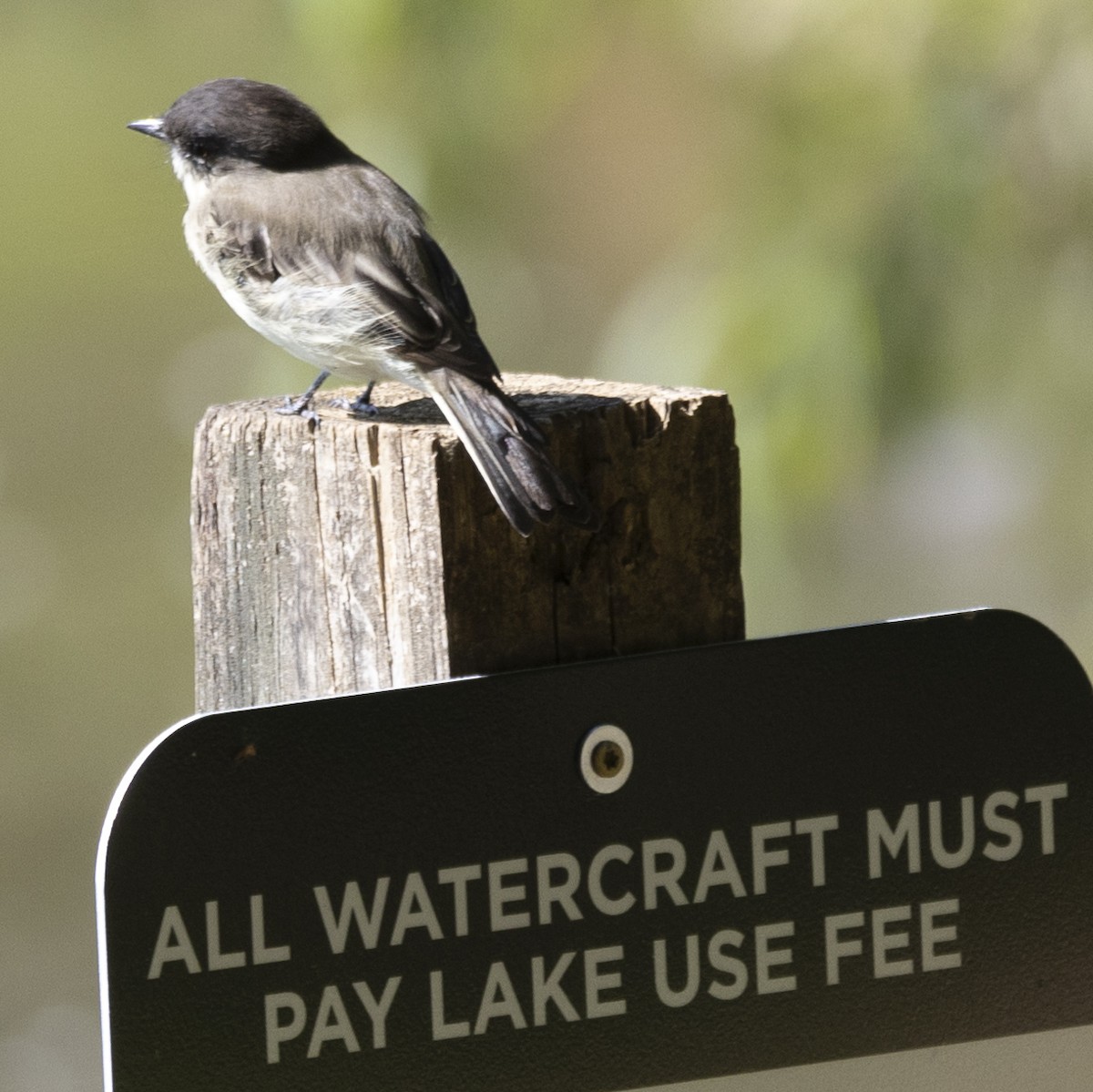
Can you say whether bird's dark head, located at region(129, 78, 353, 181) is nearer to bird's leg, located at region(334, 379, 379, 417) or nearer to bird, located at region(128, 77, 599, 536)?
bird, located at region(128, 77, 599, 536)

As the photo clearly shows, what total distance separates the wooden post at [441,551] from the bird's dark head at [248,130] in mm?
1038

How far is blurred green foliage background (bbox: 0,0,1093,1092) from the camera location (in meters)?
3.65

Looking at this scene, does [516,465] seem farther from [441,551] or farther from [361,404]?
[361,404]

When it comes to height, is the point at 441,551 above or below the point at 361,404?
below

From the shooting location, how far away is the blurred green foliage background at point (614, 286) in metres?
3.65

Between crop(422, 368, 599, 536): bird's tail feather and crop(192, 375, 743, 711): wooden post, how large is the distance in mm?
24

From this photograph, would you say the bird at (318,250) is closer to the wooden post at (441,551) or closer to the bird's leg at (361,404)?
the bird's leg at (361,404)

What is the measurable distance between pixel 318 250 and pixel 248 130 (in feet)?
1.20

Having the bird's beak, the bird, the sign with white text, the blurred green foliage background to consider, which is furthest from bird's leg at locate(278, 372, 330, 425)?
the blurred green foliage background

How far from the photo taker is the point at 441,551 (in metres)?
1.63

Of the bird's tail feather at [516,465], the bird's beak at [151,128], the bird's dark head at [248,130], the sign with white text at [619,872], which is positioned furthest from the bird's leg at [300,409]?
the bird's beak at [151,128]

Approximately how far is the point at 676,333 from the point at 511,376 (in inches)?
64.3

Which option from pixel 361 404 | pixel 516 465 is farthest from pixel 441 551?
pixel 361 404

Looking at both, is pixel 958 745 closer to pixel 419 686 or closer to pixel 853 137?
pixel 419 686
